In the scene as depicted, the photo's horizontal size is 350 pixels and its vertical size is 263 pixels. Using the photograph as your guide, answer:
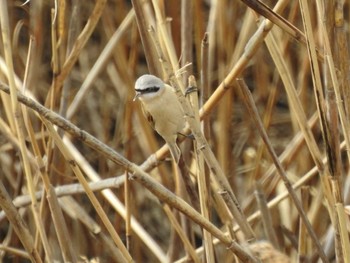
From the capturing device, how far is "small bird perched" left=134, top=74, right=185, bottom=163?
124cm

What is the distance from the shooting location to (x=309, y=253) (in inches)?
62.5

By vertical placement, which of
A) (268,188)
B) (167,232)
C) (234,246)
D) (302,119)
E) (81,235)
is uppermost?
(302,119)

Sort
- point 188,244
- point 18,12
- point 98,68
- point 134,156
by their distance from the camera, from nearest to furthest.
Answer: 1. point 188,244
2. point 98,68
3. point 134,156
4. point 18,12

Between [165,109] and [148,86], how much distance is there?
0.29ft

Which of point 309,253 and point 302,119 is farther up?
point 302,119

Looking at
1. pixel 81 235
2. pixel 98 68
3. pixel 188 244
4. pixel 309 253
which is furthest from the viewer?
pixel 81 235

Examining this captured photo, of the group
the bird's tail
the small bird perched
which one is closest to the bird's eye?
the small bird perched

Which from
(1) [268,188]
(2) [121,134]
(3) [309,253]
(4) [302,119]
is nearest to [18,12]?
(2) [121,134]

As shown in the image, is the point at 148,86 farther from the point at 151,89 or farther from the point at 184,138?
the point at 184,138

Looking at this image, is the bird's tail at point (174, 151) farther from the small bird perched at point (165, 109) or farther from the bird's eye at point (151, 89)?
the bird's eye at point (151, 89)

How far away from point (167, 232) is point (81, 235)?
0.55 metres

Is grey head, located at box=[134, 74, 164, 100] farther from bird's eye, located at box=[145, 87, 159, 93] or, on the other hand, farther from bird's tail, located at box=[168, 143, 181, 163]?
bird's tail, located at box=[168, 143, 181, 163]

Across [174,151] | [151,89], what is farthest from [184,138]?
[151,89]

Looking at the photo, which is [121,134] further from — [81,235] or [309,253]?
[309,253]
